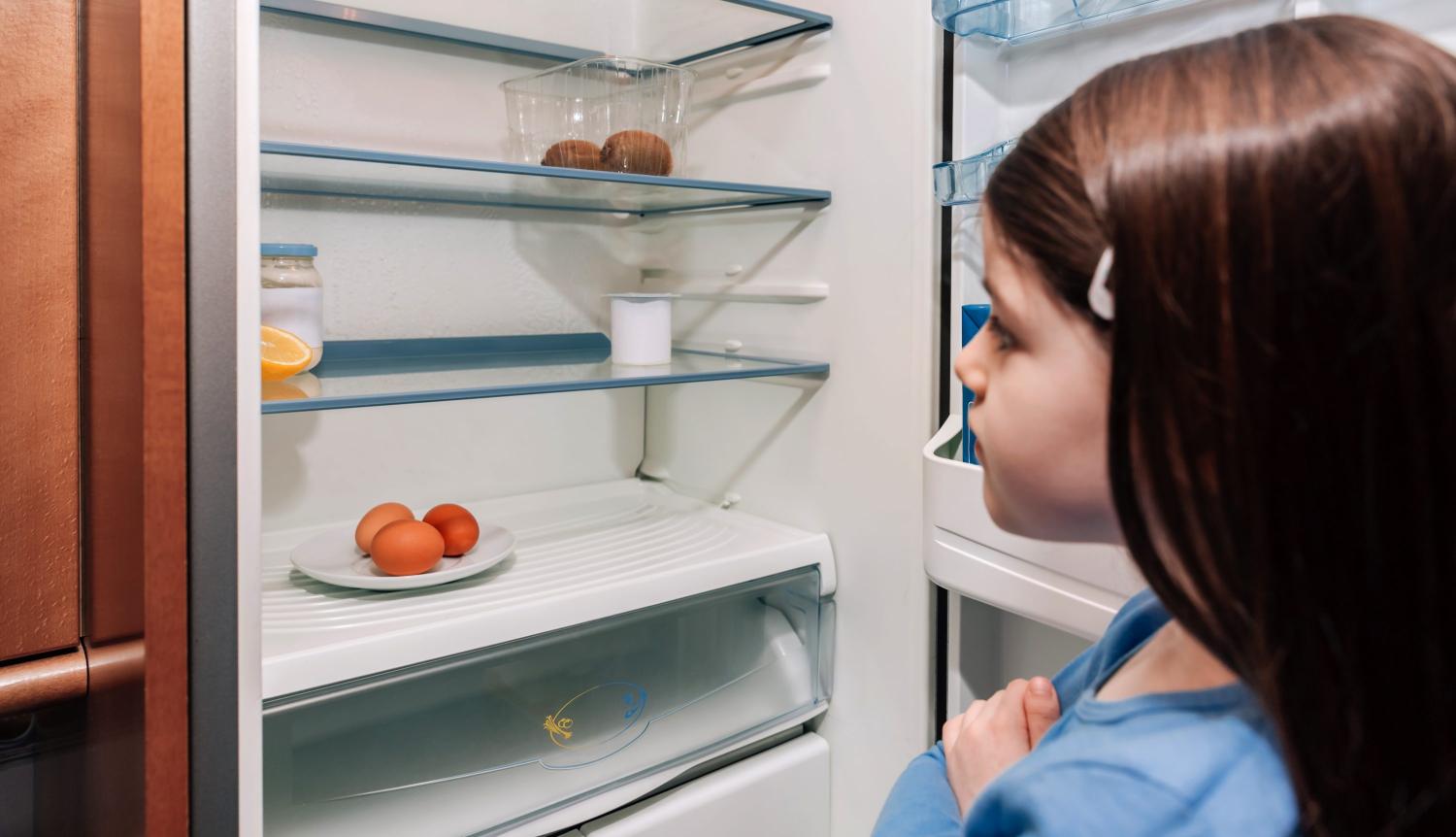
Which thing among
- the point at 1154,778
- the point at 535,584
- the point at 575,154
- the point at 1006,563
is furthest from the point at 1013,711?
the point at 575,154

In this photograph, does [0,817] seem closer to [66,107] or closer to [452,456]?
[452,456]

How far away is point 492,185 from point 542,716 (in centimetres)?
69

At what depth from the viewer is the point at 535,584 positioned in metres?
1.13

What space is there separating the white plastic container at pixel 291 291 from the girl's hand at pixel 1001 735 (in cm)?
79

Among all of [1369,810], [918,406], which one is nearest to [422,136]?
[918,406]

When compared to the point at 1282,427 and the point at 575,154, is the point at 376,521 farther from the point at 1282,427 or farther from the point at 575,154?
the point at 1282,427

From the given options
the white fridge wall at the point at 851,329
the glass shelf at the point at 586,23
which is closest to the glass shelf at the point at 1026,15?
the white fridge wall at the point at 851,329

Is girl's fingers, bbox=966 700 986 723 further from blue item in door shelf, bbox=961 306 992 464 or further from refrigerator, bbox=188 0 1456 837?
blue item in door shelf, bbox=961 306 992 464

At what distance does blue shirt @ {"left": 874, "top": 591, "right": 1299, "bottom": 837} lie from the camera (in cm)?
38

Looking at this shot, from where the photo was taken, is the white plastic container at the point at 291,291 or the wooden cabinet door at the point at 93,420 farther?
the white plastic container at the point at 291,291

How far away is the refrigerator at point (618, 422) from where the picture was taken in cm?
89

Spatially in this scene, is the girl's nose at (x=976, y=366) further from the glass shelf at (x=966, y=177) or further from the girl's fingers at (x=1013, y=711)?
the glass shelf at (x=966, y=177)

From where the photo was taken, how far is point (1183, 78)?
413mm

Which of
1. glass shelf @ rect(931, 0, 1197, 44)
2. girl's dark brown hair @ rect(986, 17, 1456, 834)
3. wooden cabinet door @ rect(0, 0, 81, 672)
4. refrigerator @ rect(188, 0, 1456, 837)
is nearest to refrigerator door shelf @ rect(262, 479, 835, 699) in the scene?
refrigerator @ rect(188, 0, 1456, 837)
